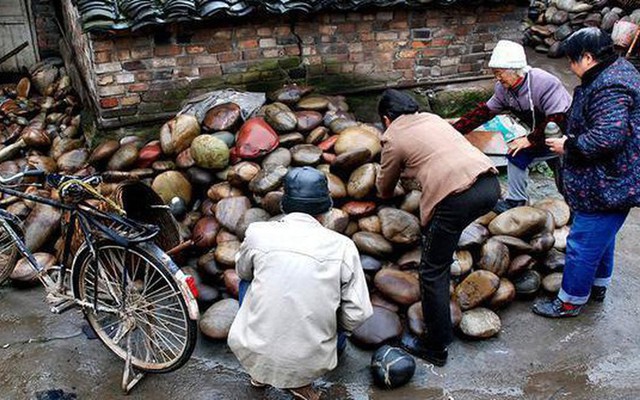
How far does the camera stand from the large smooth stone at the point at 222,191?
15.4ft

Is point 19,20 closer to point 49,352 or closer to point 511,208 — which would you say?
point 49,352

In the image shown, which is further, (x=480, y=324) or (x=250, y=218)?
(x=250, y=218)

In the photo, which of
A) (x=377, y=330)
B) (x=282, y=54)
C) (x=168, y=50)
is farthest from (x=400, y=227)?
(x=168, y=50)

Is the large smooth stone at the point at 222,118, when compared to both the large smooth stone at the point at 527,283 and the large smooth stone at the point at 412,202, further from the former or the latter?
the large smooth stone at the point at 527,283

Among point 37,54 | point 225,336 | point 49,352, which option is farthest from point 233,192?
point 37,54

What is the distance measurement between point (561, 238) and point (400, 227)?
55.6 inches

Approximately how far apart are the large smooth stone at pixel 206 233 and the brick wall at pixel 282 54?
4.78 ft

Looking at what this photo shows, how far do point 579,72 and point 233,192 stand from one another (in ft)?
8.52

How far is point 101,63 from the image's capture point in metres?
5.18

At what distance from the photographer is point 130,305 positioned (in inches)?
143

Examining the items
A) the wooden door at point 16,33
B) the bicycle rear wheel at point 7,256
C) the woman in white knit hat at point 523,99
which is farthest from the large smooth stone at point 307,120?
the wooden door at point 16,33

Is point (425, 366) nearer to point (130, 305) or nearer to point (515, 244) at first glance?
point (515, 244)

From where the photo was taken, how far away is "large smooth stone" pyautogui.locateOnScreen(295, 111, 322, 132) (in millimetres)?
5117

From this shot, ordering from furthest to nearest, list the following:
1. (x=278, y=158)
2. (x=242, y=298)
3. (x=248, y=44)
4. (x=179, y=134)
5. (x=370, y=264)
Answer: (x=248, y=44), (x=179, y=134), (x=278, y=158), (x=370, y=264), (x=242, y=298)
